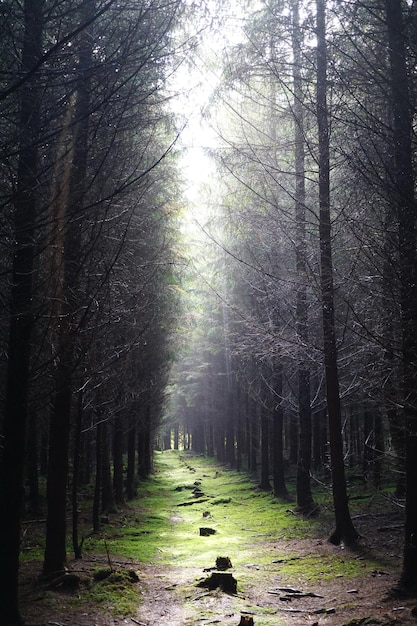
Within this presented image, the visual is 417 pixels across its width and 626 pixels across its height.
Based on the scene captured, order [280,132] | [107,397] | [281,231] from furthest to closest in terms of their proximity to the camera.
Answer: [280,132] < [107,397] < [281,231]

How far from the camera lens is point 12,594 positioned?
208 inches

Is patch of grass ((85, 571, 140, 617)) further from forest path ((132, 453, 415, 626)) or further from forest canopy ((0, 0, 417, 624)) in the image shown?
forest canopy ((0, 0, 417, 624))

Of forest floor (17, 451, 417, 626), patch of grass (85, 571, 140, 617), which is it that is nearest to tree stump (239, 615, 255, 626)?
forest floor (17, 451, 417, 626)

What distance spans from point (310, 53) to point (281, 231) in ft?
11.4

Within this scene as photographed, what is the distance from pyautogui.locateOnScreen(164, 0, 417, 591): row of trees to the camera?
18.4ft

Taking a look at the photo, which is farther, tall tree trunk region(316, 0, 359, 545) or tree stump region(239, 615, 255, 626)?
tall tree trunk region(316, 0, 359, 545)

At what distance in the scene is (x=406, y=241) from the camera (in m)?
5.37

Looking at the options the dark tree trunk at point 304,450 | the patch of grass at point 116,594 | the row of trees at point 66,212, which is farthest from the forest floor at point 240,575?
the row of trees at point 66,212

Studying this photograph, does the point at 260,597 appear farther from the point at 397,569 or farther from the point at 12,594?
the point at 12,594

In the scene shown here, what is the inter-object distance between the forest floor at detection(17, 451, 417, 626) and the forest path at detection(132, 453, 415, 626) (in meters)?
0.02

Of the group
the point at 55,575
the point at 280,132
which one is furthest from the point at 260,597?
the point at 280,132

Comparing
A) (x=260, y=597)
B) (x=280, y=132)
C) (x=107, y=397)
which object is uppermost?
(x=280, y=132)

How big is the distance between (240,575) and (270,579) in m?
0.51

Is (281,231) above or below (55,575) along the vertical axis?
above
